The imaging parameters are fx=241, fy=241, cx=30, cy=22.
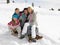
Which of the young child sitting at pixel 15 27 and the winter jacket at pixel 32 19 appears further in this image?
the young child sitting at pixel 15 27

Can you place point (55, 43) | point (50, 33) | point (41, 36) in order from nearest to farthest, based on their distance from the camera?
point (55, 43), point (41, 36), point (50, 33)

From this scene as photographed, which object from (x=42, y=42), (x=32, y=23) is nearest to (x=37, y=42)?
(x=42, y=42)

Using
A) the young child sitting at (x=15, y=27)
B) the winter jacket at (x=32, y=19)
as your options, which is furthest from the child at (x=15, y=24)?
the winter jacket at (x=32, y=19)

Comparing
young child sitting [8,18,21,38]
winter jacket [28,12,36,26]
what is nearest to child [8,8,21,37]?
young child sitting [8,18,21,38]

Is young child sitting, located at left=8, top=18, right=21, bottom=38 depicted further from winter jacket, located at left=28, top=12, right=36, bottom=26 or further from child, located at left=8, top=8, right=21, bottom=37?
winter jacket, located at left=28, top=12, right=36, bottom=26

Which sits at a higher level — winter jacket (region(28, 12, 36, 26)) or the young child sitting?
winter jacket (region(28, 12, 36, 26))

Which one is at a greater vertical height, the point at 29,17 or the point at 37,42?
the point at 29,17

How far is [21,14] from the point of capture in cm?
1166

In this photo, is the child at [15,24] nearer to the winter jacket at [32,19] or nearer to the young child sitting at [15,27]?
the young child sitting at [15,27]

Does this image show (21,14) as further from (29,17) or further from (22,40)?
(22,40)

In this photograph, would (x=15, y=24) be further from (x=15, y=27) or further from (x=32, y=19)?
(x=32, y=19)

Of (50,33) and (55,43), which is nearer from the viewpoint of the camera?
(55,43)

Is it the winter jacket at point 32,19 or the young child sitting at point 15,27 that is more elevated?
the winter jacket at point 32,19

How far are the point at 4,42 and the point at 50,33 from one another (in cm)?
269
